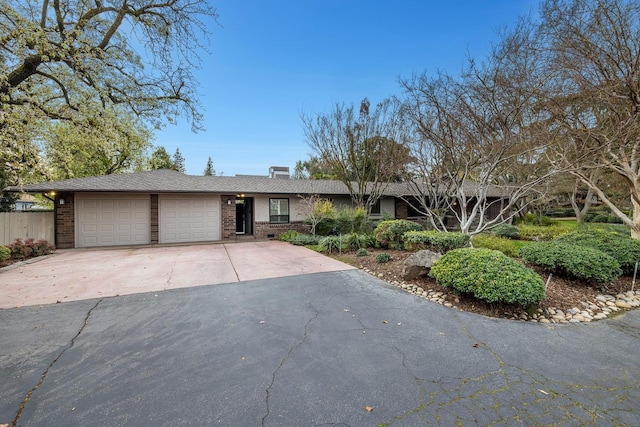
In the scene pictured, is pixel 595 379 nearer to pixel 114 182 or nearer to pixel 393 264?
pixel 393 264

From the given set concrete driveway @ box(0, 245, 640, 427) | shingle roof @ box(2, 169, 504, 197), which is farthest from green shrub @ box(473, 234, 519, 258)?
concrete driveway @ box(0, 245, 640, 427)

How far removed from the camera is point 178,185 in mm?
12469

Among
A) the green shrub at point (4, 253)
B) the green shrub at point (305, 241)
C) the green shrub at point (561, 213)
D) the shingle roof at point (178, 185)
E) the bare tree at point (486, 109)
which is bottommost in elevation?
the green shrub at point (305, 241)

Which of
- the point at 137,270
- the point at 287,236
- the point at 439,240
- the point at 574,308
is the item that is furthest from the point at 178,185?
the point at 574,308

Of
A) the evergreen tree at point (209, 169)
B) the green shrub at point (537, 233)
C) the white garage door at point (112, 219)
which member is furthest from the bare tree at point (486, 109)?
the evergreen tree at point (209, 169)

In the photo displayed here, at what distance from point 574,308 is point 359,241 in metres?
6.18

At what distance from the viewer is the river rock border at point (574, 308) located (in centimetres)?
420

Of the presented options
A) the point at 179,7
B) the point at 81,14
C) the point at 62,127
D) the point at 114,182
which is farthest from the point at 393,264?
the point at 114,182

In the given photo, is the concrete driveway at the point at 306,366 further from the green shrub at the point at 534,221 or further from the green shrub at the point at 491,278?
the green shrub at the point at 534,221

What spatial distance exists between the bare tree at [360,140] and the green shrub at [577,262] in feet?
23.4

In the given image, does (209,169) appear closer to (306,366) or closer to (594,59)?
(594,59)

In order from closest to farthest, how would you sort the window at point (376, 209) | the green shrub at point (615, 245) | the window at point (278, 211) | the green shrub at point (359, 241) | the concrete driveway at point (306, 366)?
the concrete driveway at point (306, 366), the green shrub at point (615, 245), the green shrub at point (359, 241), the window at point (278, 211), the window at point (376, 209)

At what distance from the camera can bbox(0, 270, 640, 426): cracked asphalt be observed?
2.21 meters

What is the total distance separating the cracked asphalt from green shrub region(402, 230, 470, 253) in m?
3.12
